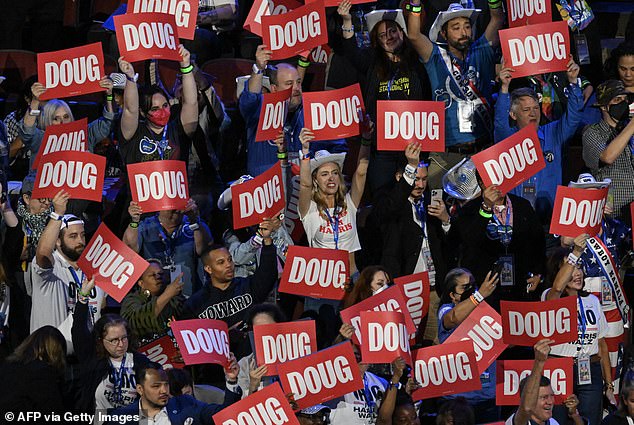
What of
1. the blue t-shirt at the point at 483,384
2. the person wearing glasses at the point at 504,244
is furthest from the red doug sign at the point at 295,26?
the blue t-shirt at the point at 483,384

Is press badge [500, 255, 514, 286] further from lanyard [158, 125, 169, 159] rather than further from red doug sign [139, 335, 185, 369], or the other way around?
lanyard [158, 125, 169, 159]

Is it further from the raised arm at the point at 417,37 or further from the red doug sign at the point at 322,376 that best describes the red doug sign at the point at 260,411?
the raised arm at the point at 417,37

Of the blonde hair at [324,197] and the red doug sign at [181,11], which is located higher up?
the red doug sign at [181,11]

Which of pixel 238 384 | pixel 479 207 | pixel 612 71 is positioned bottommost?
pixel 238 384

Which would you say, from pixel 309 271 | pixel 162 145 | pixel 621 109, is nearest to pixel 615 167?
pixel 621 109

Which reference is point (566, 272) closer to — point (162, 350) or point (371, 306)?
point (371, 306)

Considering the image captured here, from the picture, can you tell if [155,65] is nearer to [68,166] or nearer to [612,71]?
[68,166]

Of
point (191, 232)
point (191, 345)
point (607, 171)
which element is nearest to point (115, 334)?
point (191, 345)

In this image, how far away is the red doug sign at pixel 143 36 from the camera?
10.4m

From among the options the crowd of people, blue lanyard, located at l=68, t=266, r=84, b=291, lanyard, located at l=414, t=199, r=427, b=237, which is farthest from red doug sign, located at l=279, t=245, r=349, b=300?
blue lanyard, located at l=68, t=266, r=84, b=291

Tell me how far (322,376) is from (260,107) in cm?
221

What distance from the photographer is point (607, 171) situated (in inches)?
412

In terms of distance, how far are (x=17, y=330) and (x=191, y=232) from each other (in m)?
1.25

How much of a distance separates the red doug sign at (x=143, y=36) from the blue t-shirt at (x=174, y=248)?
1.11m
